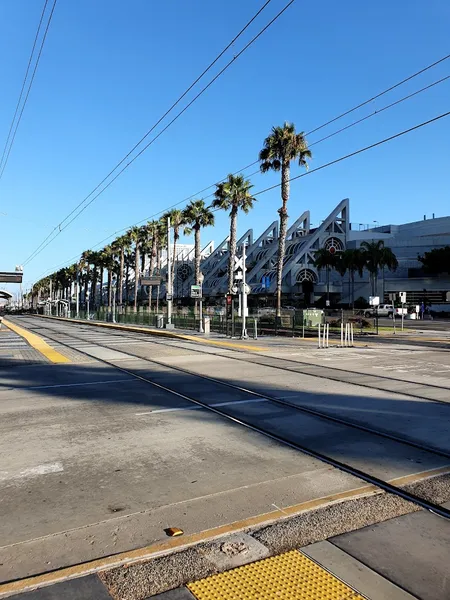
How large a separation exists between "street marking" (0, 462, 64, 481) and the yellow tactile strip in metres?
2.79

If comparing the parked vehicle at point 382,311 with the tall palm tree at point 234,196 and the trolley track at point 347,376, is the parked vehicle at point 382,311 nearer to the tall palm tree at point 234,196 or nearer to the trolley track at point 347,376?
the tall palm tree at point 234,196

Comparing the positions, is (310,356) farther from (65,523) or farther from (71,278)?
(71,278)

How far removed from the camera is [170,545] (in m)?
3.72

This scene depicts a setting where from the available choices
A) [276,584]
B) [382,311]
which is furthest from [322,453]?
[382,311]

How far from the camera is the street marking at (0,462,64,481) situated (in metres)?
5.29

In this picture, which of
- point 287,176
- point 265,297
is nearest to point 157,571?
point 287,176

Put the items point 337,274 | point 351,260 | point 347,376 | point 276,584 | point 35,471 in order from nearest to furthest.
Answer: point 276,584 → point 35,471 → point 347,376 → point 351,260 → point 337,274

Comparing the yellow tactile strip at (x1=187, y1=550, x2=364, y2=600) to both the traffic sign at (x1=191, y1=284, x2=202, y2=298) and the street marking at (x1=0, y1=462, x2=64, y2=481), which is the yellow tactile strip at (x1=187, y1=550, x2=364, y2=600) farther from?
the traffic sign at (x1=191, y1=284, x2=202, y2=298)

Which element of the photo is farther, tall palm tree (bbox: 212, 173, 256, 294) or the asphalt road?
tall palm tree (bbox: 212, 173, 256, 294)

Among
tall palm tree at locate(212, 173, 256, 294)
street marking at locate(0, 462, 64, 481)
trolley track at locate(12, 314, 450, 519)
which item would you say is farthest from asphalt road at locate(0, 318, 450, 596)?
tall palm tree at locate(212, 173, 256, 294)

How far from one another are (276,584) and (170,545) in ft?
2.94

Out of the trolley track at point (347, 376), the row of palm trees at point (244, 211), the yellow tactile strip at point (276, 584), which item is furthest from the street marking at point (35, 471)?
the row of palm trees at point (244, 211)

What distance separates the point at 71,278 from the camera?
12812cm

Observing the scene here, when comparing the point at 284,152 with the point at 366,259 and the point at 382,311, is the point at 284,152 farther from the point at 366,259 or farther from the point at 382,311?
the point at 366,259
